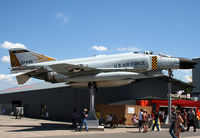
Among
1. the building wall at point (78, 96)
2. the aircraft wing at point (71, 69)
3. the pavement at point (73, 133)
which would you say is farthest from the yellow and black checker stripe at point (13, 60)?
the building wall at point (78, 96)

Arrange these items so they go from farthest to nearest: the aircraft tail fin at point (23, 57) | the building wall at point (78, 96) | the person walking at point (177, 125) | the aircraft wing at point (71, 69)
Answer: the building wall at point (78, 96)
the aircraft tail fin at point (23, 57)
the aircraft wing at point (71, 69)
the person walking at point (177, 125)

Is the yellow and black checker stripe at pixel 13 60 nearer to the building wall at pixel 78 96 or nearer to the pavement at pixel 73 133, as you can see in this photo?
the pavement at pixel 73 133

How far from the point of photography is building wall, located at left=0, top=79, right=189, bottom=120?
88.3 ft

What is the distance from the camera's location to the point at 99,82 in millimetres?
20094

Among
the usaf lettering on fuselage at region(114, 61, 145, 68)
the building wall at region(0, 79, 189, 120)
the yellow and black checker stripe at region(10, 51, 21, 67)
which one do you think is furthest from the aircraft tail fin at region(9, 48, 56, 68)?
the building wall at region(0, 79, 189, 120)

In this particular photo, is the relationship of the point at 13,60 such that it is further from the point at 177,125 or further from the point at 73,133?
the point at 177,125

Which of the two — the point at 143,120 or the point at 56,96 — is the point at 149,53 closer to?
the point at 143,120

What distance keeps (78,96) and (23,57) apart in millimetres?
8595

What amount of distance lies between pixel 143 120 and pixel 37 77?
10.8 meters

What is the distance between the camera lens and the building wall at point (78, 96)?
2691cm

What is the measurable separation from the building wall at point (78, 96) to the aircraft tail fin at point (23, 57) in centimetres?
754

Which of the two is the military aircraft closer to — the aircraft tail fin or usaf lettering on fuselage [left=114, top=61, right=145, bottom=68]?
usaf lettering on fuselage [left=114, top=61, right=145, bottom=68]

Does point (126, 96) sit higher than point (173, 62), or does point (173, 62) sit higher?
point (173, 62)

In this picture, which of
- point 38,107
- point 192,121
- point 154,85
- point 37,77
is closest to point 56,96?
point 38,107
